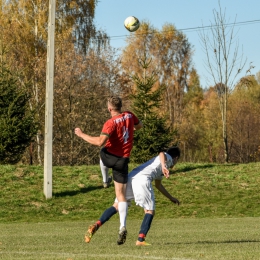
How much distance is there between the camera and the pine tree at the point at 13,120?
28.8 m

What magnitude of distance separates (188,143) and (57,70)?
72.5ft

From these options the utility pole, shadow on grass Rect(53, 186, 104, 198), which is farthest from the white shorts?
shadow on grass Rect(53, 186, 104, 198)

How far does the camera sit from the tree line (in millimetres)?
32125

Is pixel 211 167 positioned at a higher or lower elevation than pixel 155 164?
lower

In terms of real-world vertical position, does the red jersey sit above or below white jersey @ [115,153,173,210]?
above

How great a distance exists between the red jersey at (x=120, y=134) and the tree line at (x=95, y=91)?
20.1 meters

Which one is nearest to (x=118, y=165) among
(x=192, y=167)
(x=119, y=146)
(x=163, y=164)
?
(x=119, y=146)

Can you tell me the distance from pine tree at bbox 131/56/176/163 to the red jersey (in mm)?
22598

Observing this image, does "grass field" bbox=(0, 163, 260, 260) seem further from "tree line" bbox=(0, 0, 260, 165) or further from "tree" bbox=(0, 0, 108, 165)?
"tree" bbox=(0, 0, 108, 165)

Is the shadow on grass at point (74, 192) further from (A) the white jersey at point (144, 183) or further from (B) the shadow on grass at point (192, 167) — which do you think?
(A) the white jersey at point (144, 183)

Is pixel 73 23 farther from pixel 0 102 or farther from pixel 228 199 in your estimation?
pixel 228 199

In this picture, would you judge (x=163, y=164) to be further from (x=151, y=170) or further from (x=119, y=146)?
(x=119, y=146)

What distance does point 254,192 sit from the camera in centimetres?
2677

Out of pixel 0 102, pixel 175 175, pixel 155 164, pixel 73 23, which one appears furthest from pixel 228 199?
pixel 73 23
